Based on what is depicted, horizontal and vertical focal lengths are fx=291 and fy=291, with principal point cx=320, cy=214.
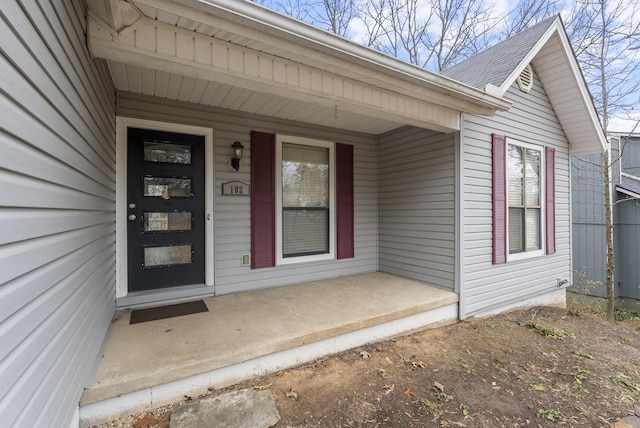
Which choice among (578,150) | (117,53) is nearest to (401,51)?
(578,150)

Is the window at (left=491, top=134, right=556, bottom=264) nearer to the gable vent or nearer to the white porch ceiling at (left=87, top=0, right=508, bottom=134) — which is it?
the gable vent

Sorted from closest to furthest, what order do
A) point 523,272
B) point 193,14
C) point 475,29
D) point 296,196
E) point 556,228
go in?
1. point 193,14
2. point 296,196
3. point 523,272
4. point 556,228
5. point 475,29

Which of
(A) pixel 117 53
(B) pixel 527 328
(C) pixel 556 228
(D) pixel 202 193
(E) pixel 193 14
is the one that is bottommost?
(B) pixel 527 328

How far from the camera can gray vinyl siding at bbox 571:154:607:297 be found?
25.3 feet

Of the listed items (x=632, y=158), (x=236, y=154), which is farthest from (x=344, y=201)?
(x=632, y=158)

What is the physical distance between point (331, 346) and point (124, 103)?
320 centimetres

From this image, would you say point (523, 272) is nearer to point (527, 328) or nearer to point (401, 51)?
point (527, 328)

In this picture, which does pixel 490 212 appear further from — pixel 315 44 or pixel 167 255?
pixel 167 255

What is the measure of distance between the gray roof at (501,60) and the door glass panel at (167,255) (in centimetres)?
417

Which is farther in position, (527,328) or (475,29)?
(475,29)

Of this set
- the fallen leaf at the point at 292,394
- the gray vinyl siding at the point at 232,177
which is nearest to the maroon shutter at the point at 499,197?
the gray vinyl siding at the point at 232,177

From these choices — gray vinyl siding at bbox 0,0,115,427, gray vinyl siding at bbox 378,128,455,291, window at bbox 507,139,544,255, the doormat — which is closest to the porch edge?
gray vinyl siding at bbox 0,0,115,427

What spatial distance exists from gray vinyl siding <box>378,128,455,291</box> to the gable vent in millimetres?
1764

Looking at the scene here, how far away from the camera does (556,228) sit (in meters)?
4.95
